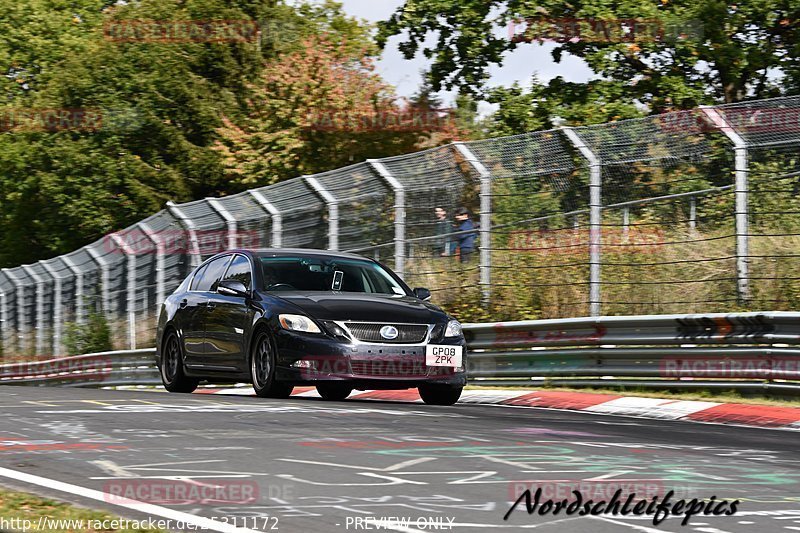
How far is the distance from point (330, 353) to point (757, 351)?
13.3 feet

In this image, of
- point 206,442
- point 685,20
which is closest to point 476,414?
point 206,442

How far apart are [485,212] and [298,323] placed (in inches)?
190

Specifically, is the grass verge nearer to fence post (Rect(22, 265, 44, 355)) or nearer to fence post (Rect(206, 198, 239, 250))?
fence post (Rect(206, 198, 239, 250))

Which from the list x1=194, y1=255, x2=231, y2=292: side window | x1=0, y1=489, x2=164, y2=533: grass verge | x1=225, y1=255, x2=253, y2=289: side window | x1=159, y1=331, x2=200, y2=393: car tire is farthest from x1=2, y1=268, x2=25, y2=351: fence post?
x1=0, y1=489, x2=164, y2=533: grass verge

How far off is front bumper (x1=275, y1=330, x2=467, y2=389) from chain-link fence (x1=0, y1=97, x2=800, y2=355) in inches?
126

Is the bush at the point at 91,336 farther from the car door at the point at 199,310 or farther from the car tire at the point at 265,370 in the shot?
the car tire at the point at 265,370

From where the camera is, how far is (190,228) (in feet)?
72.0

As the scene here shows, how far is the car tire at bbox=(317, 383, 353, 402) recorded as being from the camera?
41.2 ft

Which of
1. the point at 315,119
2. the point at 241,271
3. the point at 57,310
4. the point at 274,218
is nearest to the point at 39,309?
the point at 57,310

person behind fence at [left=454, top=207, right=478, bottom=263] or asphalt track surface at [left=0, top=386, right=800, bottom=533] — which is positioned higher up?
person behind fence at [left=454, top=207, right=478, bottom=263]

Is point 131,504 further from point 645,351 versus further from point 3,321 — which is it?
point 3,321

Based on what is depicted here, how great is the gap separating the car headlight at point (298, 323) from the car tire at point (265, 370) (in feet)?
0.84

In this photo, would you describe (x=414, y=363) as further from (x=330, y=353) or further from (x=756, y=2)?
(x=756, y=2)

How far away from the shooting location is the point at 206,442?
8.80m
